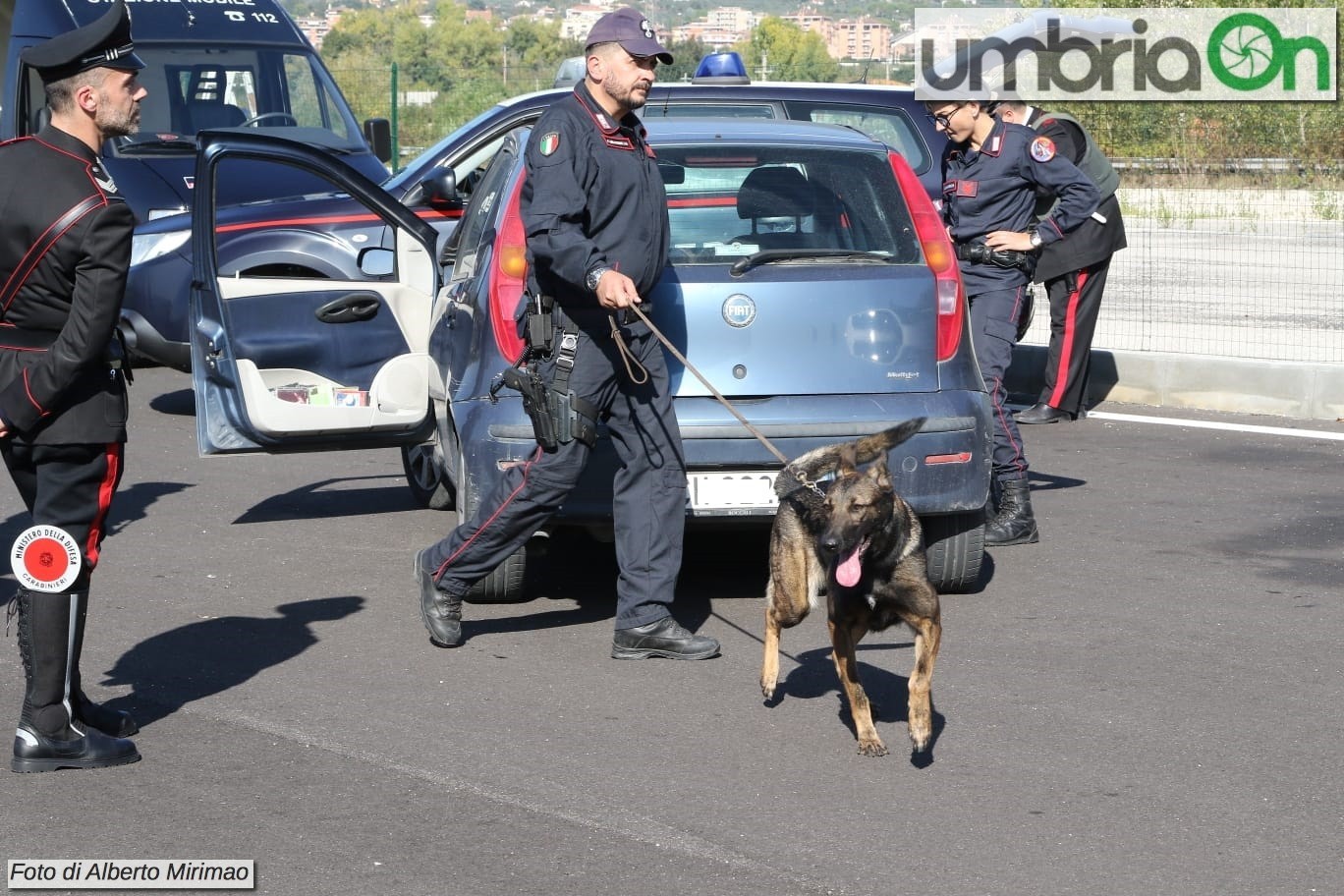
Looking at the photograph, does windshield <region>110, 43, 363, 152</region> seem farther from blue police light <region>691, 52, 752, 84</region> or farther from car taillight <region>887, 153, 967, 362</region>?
car taillight <region>887, 153, 967, 362</region>

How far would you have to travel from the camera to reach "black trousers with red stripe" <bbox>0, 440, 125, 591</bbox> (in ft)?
15.0

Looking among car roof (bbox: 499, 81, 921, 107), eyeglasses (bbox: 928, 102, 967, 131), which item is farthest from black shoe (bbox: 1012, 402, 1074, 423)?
eyeglasses (bbox: 928, 102, 967, 131)

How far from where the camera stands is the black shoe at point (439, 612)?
575 cm

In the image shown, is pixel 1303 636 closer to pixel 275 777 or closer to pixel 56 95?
pixel 275 777

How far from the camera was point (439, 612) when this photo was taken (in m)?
5.75

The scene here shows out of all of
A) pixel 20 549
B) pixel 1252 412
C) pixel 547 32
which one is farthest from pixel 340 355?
pixel 547 32

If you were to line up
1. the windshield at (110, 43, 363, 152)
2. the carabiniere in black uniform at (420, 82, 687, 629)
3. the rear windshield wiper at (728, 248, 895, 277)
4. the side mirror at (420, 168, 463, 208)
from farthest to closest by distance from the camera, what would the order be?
the windshield at (110, 43, 363, 152)
the side mirror at (420, 168, 463, 208)
the rear windshield wiper at (728, 248, 895, 277)
the carabiniere in black uniform at (420, 82, 687, 629)

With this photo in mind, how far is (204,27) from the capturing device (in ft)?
44.3

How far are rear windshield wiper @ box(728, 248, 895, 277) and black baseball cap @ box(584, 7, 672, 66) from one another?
870 mm

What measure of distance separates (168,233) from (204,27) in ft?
10.7

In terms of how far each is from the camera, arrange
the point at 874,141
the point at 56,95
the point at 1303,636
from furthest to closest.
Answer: the point at 874,141
the point at 1303,636
the point at 56,95

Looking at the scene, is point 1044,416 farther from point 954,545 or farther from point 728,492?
point 728,492

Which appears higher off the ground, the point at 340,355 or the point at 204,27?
the point at 204,27

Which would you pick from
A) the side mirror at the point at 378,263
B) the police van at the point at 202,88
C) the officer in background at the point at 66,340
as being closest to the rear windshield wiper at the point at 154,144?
the police van at the point at 202,88
